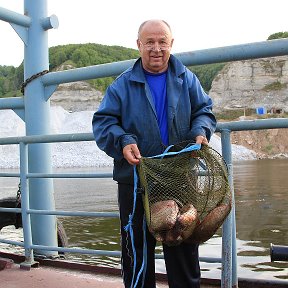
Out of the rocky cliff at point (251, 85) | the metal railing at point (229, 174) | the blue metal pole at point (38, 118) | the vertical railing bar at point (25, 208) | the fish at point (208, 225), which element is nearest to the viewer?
the fish at point (208, 225)

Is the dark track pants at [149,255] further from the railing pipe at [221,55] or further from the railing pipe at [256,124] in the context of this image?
the railing pipe at [221,55]

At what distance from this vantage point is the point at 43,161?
4.13 meters

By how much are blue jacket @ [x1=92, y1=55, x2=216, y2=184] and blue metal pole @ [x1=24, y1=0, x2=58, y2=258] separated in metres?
1.79

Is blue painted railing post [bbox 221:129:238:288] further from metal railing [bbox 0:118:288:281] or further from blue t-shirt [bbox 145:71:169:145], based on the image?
blue t-shirt [bbox 145:71:169:145]

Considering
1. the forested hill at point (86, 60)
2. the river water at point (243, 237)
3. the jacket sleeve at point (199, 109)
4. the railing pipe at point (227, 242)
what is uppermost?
the forested hill at point (86, 60)

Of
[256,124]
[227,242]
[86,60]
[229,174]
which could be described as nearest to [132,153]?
[229,174]

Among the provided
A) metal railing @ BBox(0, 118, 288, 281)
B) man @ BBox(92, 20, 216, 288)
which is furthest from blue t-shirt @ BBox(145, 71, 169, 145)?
metal railing @ BBox(0, 118, 288, 281)

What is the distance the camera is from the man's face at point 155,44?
2359mm

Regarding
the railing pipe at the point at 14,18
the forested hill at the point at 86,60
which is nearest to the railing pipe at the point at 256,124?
the railing pipe at the point at 14,18

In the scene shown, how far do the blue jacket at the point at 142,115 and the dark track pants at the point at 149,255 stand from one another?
0.12m

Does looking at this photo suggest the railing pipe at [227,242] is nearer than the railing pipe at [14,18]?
Yes

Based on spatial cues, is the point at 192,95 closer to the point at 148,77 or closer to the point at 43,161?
the point at 148,77

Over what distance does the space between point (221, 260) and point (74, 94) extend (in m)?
96.2

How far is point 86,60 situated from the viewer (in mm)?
100500
